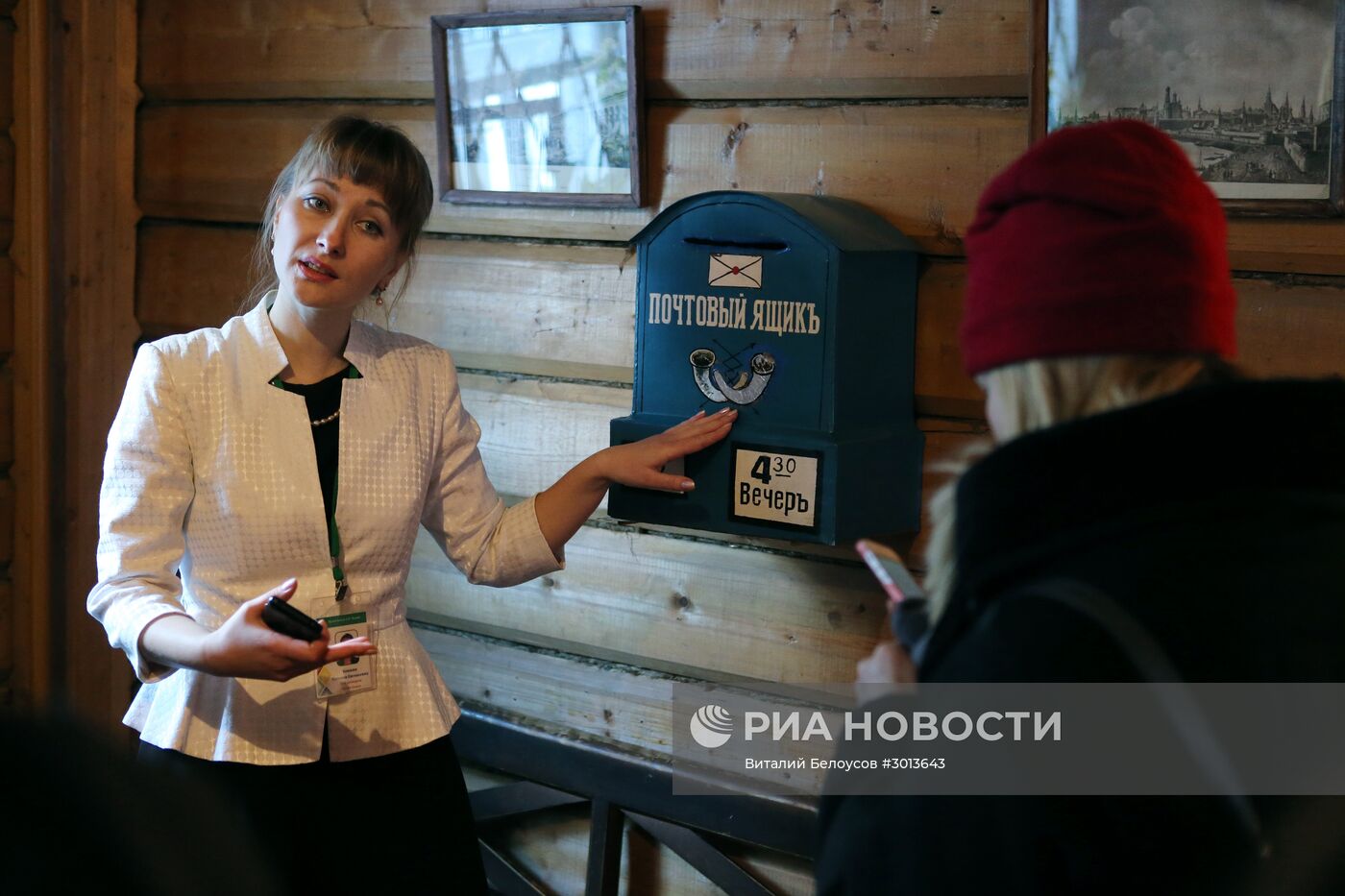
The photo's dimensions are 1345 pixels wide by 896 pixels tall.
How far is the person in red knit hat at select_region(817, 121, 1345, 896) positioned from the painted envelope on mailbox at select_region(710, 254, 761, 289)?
828 mm

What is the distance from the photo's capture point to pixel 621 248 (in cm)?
238

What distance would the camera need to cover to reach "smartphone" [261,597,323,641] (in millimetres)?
1604

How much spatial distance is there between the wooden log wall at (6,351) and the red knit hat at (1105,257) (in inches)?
94.3

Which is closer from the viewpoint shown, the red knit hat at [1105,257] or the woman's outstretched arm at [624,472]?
the red knit hat at [1105,257]

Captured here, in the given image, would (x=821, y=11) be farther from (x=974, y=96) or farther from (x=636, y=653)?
(x=636, y=653)

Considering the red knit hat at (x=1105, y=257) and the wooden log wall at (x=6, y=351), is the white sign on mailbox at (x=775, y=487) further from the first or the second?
the wooden log wall at (x=6, y=351)

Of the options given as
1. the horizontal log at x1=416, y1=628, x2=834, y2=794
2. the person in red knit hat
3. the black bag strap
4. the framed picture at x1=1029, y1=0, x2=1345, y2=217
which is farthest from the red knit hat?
the horizontal log at x1=416, y1=628, x2=834, y2=794

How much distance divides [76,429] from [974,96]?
206 centimetres

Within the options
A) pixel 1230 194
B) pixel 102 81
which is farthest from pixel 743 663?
pixel 102 81

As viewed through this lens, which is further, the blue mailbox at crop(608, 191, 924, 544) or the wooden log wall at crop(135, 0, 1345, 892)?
the wooden log wall at crop(135, 0, 1345, 892)

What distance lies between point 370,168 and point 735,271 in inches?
21.9

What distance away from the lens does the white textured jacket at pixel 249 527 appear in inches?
69.2

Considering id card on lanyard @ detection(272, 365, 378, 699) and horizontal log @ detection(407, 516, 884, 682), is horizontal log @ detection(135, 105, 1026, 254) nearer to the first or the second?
horizontal log @ detection(407, 516, 884, 682)

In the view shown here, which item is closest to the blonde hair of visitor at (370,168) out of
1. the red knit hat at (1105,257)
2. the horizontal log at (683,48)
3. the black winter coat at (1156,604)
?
the horizontal log at (683,48)
